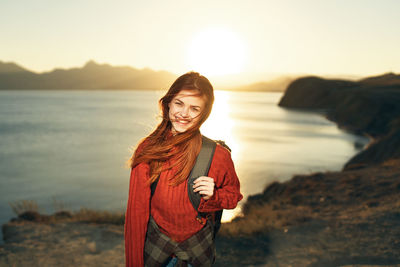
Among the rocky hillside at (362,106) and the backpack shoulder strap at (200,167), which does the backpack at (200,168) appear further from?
the rocky hillside at (362,106)

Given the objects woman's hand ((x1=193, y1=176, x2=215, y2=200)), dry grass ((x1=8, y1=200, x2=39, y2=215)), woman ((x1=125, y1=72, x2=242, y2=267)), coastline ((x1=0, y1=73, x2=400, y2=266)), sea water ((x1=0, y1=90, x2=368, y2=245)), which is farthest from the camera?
sea water ((x1=0, y1=90, x2=368, y2=245))

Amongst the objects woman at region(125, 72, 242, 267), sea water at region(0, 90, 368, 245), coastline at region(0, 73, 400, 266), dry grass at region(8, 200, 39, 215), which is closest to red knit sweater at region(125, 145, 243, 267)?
woman at region(125, 72, 242, 267)

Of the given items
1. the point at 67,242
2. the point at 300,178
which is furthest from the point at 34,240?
the point at 300,178

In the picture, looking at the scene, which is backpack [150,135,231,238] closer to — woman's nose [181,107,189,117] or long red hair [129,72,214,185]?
long red hair [129,72,214,185]

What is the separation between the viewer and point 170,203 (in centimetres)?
215

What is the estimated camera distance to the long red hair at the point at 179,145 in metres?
2.11

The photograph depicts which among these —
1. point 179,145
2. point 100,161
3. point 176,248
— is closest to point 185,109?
point 179,145

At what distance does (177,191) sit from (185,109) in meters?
0.57

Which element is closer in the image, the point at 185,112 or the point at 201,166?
the point at 201,166

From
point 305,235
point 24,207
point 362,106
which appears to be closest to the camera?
point 305,235

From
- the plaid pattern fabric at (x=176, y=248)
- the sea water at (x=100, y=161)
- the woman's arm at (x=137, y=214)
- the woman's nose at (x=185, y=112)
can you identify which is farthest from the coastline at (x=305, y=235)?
the woman's nose at (x=185, y=112)

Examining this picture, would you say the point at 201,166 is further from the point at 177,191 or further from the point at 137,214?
the point at 137,214

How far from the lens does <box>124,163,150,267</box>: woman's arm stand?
7.06ft

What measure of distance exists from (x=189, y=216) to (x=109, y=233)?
19.0 ft
